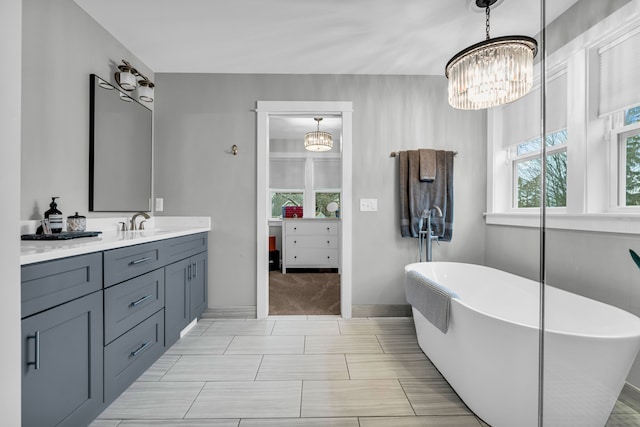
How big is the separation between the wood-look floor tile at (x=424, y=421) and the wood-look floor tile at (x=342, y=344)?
0.68 m

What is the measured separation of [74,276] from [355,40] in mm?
2242

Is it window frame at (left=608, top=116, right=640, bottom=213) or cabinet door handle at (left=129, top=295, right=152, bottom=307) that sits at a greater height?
window frame at (left=608, top=116, right=640, bottom=213)

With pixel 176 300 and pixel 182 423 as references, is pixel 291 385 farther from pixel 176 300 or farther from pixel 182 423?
pixel 176 300

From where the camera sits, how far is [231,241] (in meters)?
2.72

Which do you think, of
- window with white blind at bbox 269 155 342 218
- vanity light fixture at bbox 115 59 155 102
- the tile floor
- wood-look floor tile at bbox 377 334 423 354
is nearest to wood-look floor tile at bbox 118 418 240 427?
the tile floor

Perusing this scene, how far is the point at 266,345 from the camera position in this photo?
2.21 meters

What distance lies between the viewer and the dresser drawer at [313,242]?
189 inches

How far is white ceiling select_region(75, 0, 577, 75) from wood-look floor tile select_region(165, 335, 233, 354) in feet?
7.54

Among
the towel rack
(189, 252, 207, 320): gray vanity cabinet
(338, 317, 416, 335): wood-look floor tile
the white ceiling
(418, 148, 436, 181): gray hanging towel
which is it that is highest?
the white ceiling

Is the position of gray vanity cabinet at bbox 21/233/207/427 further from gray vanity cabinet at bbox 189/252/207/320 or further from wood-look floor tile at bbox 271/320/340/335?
wood-look floor tile at bbox 271/320/340/335

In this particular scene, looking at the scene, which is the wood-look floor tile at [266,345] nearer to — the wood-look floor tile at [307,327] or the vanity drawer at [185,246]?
the wood-look floor tile at [307,327]

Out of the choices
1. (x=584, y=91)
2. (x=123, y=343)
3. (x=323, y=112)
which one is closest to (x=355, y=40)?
(x=323, y=112)

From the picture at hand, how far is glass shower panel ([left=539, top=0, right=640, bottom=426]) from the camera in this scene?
1.68ft

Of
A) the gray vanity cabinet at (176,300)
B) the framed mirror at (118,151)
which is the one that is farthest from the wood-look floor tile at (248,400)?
the framed mirror at (118,151)
